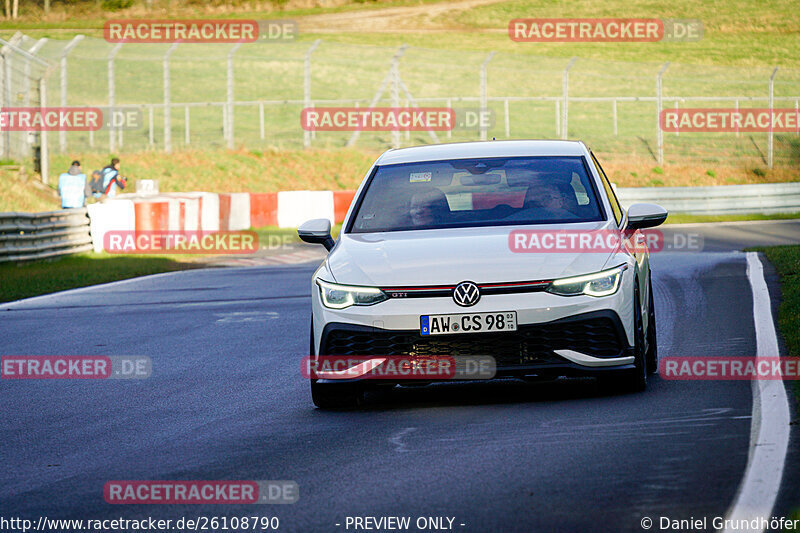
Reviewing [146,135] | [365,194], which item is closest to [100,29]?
[146,135]

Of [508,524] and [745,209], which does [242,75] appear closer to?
[745,209]

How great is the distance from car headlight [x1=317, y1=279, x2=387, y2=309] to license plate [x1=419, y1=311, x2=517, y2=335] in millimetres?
373

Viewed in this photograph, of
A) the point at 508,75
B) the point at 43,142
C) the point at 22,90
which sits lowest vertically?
the point at 43,142

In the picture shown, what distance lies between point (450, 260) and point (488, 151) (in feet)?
5.51

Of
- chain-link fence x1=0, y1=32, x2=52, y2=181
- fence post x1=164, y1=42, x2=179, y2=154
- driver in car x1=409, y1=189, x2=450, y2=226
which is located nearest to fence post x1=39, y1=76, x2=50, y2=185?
chain-link fence x1=0, y1=32, x2=52, y2=181

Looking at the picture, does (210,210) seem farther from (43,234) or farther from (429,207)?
(429,207)

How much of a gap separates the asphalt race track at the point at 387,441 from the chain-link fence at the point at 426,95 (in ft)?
87.9

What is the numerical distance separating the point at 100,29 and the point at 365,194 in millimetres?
62782

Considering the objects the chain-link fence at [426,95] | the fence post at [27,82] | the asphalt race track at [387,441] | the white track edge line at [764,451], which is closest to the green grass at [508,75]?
the chain-link fence at [426,95]

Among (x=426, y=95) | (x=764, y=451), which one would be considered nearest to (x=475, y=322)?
(x=764, y=451)

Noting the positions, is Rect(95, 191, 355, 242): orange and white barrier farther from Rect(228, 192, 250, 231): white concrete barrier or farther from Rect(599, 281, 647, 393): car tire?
Rect(599, 281, 647, 393): car tire

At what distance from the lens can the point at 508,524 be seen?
4770 millimetres

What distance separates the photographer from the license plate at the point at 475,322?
7.14 metres

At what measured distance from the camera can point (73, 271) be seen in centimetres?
2052
